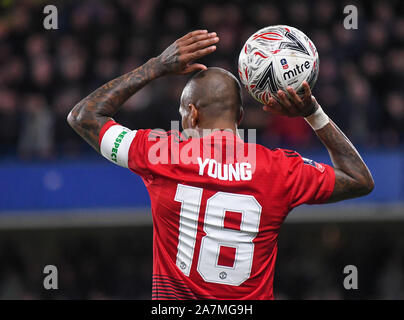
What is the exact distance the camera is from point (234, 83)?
3.66 metres

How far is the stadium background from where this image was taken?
10.2 metres

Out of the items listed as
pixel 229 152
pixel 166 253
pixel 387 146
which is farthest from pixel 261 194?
pixel 387 146

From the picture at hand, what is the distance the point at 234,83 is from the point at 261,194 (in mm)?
685

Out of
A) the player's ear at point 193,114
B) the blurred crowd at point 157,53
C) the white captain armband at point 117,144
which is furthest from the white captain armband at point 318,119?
the blurred crowd at point 157,53

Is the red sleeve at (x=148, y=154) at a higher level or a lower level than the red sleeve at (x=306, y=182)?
higher

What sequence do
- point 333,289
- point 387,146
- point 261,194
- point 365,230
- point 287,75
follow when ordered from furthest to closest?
point 365,230
point 333,289
point 387,146
point 287,75
point 261,194

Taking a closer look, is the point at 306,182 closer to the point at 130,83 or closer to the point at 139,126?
the point at 130,83

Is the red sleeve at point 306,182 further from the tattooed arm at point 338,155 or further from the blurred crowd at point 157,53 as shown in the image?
the blurred crowd at point 157,53

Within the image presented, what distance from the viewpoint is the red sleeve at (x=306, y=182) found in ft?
11.8

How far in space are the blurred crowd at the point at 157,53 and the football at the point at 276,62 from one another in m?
6.15

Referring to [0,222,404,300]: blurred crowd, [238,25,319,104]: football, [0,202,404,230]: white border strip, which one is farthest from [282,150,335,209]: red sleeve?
[0,222,404,300]: blurred crowd

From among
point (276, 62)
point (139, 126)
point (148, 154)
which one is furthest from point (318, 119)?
point (139, 126)
